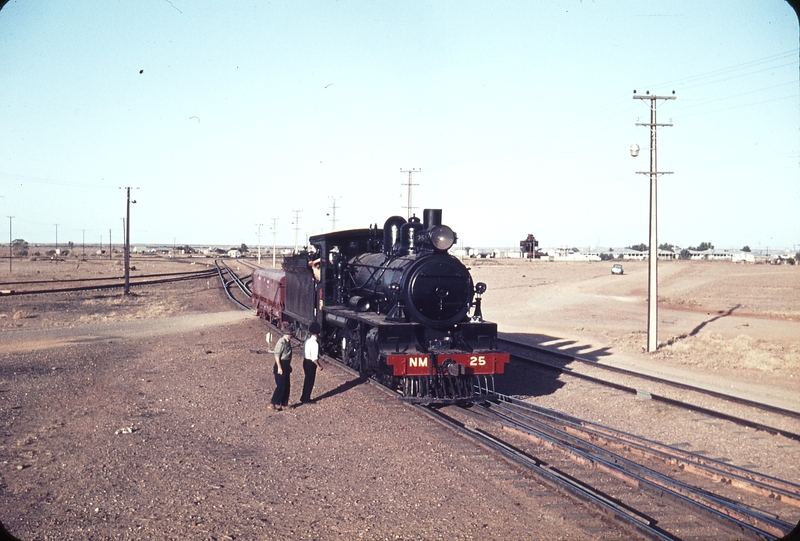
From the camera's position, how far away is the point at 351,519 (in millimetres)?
6590

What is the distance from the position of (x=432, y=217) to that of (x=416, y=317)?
2262 mm

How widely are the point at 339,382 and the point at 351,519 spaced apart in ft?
23.8

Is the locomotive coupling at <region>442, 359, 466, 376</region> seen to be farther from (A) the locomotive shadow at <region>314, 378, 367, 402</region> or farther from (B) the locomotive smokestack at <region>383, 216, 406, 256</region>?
(B) the locomotive smokestack at <region>383, 216, 406, 256</region>

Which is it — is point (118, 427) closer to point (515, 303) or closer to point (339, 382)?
point (339, 382)

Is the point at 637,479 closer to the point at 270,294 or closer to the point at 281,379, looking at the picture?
the point at 281,379

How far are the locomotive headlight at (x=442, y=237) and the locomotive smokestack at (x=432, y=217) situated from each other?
379 millimetres

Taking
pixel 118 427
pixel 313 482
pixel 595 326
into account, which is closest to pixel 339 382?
pixel 118 427

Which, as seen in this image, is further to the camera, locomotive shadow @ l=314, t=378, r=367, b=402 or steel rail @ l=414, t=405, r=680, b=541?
locomotive shadow @ l=314, t=378, r=367, b=402

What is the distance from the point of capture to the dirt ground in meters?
6.54

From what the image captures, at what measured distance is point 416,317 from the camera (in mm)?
11820

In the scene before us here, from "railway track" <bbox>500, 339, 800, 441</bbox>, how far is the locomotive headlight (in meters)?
5.01

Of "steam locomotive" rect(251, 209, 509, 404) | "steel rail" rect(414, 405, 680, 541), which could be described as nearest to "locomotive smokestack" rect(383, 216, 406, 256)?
"steam locomotive" rect(251, 209, 509, 404)

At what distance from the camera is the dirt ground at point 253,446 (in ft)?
21.5

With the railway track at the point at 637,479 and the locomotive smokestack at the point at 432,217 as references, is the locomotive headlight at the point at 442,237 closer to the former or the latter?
the locomotive smokestack at the point at 432,217
